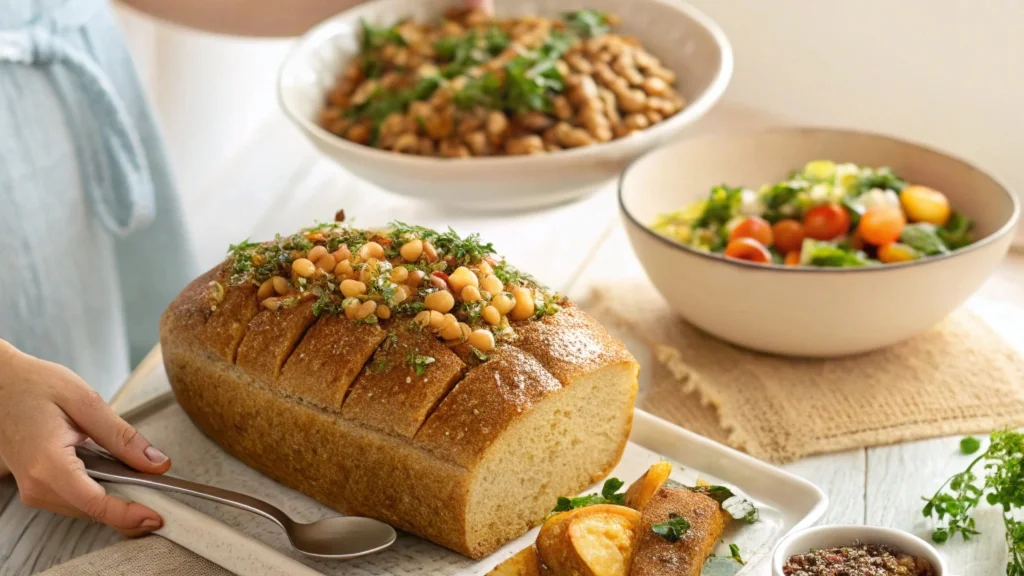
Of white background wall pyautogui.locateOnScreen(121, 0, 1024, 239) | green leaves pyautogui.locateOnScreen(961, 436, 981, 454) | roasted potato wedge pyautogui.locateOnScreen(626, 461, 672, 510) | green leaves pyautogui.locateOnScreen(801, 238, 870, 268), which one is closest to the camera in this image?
roasted potato wedge pyautogui.locateOnScreen(626, 461, 672, 510)

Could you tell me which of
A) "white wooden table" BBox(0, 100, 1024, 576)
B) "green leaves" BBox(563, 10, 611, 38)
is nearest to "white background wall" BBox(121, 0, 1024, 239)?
"white wooden table" BBox(0, 100, 1024, 576)

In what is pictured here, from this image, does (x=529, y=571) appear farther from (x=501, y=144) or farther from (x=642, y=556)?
(x=501, y=144)

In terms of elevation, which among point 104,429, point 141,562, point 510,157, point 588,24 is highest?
point 588,24

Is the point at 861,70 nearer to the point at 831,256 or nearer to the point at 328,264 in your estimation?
the point at 831,256

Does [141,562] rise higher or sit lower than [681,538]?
lower

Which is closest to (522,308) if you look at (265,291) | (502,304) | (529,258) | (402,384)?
(502,304)

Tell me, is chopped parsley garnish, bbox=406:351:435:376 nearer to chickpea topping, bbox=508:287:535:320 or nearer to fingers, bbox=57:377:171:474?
chickpea topping, bbox=508:287:535:320

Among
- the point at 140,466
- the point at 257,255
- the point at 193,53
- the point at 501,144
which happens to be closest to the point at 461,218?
the point at 501,144
